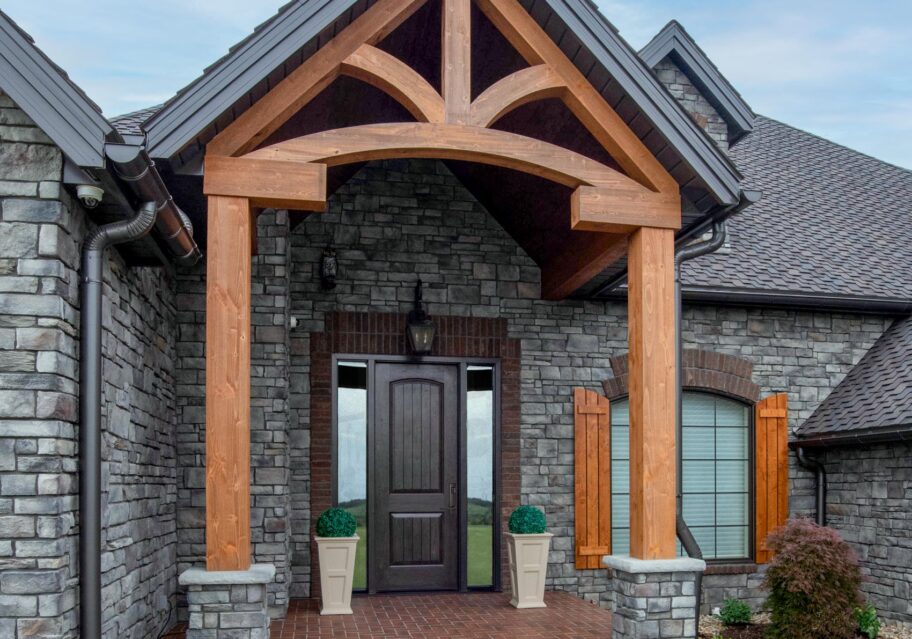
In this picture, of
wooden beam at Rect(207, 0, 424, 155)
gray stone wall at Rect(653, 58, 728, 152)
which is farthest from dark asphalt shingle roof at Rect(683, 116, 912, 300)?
wooden beam at Rect(207, 0, 424, 155)

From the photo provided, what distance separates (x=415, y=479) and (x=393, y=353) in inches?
46.0

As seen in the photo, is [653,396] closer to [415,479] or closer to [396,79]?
[396,79]

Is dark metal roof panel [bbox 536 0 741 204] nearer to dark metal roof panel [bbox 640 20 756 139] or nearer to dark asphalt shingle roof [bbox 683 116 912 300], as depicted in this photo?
dark asphalt shingle roof [bbox 683 116 912 300]

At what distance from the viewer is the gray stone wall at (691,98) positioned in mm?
10414

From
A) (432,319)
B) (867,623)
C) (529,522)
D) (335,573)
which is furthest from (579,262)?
(867,623)

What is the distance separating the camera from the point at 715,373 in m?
9.37

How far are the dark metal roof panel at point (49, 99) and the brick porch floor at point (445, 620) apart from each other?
3.84m

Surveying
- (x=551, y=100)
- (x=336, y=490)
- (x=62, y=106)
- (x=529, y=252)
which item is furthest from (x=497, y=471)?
(x=62, y=106)

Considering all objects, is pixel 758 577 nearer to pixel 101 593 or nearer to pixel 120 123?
pixel 101 593

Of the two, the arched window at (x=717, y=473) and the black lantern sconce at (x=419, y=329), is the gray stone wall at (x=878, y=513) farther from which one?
the black lantern sconce at (x=419, y=329)

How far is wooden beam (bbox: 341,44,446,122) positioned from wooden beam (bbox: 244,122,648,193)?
0.35 ft

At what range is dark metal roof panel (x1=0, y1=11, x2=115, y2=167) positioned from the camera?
4.38 meters

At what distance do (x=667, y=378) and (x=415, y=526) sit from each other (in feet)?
10.8

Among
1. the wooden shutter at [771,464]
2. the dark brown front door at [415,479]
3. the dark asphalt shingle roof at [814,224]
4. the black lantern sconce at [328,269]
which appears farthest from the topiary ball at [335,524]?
the wooden shutter at [771,464]
